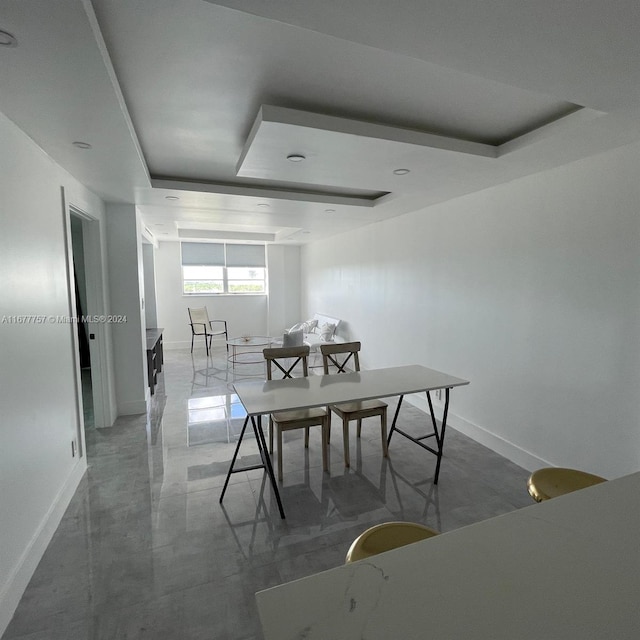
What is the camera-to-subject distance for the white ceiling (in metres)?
1.14

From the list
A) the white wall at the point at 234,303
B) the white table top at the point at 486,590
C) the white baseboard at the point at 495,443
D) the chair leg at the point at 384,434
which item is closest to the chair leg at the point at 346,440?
the chair leg at the point at 384,434

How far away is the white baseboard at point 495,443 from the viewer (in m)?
2.87

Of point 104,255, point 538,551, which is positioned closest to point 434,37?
point 538,551

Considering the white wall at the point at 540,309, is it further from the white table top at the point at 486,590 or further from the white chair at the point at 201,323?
the white chair at the point at 201,323

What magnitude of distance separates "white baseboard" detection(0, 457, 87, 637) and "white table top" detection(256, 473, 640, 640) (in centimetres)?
162

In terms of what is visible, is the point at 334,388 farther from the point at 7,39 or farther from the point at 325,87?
the point at 7,39

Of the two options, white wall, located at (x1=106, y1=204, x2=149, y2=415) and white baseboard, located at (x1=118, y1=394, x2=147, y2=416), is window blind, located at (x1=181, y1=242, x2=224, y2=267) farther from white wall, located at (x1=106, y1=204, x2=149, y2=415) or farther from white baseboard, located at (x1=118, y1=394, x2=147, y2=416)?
white baseboard, located at (x1=118, y1=394, x2=147, y2=416)

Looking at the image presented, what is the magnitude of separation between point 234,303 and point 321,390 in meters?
6.24

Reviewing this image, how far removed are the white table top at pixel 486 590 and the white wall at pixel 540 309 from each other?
1.72 meters

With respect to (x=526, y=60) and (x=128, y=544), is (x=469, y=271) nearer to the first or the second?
(x=526, y=60)

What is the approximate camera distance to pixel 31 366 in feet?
6.52

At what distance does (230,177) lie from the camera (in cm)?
339

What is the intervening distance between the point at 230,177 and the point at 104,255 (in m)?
1.58

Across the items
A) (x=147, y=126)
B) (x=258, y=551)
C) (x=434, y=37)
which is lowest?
(x=258, y=551)
